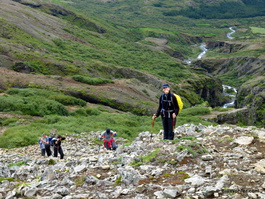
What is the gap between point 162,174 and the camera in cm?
877

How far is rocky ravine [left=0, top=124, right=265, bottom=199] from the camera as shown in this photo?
7199 millimetres

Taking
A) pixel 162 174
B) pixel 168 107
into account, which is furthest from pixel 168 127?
pixel 162 174

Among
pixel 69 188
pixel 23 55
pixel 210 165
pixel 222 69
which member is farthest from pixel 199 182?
pixel 222 69

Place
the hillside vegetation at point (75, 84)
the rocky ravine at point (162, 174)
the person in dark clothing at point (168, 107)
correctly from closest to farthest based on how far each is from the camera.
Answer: the rocky ravine at point (162, 174) < the person in dark clothing at point (168, 107) < the hillside vegetation at point (75, 84)

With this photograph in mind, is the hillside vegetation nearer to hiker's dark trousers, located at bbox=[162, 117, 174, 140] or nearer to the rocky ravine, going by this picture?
the rocky ravine

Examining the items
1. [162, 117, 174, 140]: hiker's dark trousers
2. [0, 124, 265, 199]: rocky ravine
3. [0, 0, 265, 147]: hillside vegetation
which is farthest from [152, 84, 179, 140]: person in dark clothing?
[0, 0, 265, 147]: hillside vegetation

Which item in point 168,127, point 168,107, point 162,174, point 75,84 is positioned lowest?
point 162,174

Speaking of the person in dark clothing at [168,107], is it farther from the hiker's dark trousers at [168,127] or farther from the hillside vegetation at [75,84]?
the hillside vegetation at [75,84]

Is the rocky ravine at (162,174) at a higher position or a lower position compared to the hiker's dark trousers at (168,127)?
lower

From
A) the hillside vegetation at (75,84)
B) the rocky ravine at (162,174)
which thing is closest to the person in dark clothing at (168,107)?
the rocky ravine at (162,174)

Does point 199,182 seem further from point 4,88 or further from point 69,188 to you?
point 4,88

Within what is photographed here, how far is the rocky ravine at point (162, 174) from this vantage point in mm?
7199

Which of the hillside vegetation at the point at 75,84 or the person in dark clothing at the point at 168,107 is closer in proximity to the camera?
the person in dark clothing at the point at 168,107

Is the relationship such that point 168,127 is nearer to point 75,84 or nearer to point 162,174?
point 162,174
